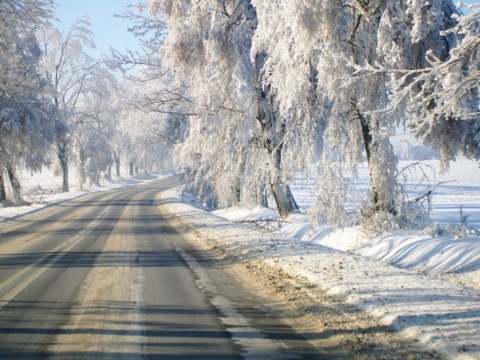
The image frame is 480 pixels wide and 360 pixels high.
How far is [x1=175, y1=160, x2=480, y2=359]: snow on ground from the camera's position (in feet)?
16.1

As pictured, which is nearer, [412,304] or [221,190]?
[412,304]

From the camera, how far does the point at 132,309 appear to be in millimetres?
6043

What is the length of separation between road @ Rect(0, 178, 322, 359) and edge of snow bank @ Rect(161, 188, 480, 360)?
41.9 inches

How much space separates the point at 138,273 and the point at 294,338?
4.28 m

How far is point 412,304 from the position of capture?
5.68 m

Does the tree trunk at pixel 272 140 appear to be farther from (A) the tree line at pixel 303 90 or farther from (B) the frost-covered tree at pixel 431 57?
(B) the frost-covered tree at pixel 431 57

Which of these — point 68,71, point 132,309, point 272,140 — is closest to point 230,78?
point 272,140

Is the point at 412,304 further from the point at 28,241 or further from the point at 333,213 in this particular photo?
the point at 28,241

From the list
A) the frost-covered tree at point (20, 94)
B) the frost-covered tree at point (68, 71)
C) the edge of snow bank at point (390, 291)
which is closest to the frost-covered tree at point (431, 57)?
the edge of snow bank at point (390, 291)

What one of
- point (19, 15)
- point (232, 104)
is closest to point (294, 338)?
point (232, 104)

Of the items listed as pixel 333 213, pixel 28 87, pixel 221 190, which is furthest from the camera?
pixel 221 190

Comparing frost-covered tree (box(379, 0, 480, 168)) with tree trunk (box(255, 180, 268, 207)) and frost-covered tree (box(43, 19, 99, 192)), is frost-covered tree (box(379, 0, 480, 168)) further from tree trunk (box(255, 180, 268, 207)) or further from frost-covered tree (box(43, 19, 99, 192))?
frost-covered tree (box(43, 19, 99, 192))

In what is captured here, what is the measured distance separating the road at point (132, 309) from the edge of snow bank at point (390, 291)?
1.06 m

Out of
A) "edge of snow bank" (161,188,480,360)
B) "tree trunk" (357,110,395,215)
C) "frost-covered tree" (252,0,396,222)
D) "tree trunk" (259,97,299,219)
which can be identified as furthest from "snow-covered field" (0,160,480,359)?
"tree trunk" (259,97,299,219)
